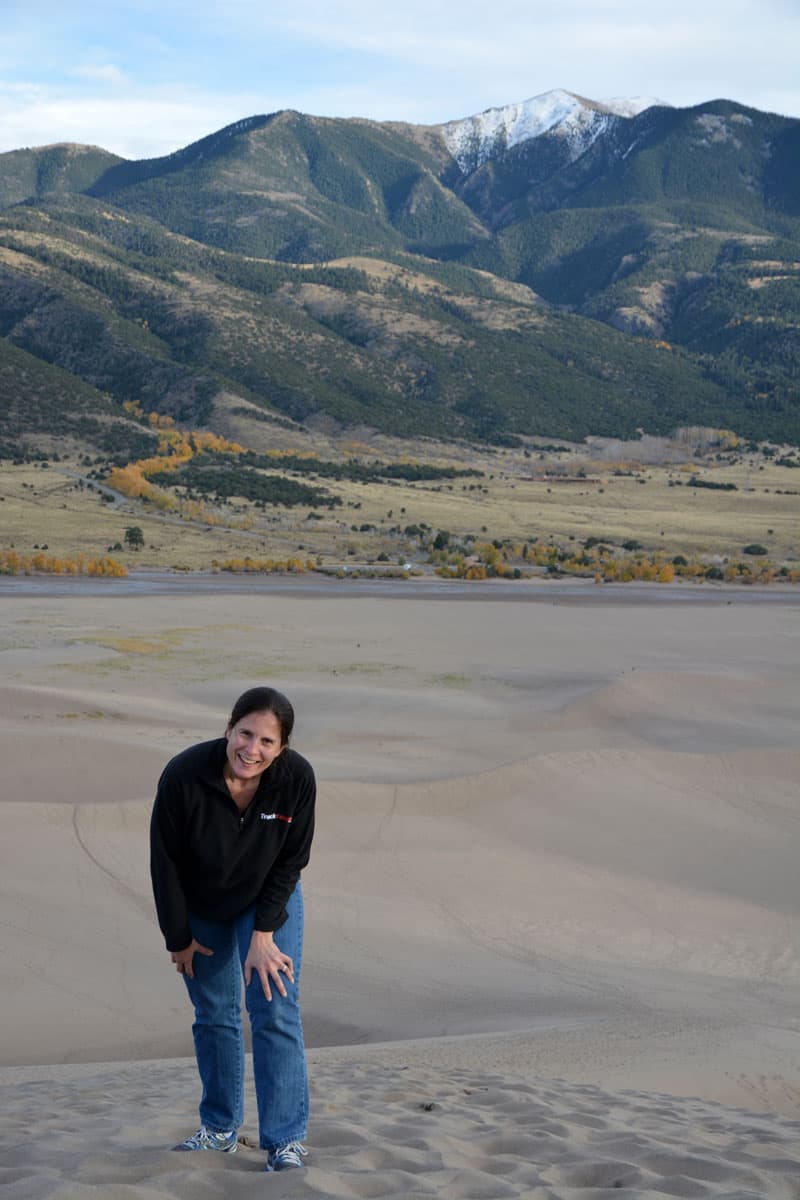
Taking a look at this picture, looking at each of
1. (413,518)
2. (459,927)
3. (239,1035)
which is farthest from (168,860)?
(413,518)

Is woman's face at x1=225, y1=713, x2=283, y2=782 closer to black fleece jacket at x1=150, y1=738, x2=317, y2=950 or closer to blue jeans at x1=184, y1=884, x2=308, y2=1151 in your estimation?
black fleece jacket at x1=150, y1=738, x2=317, y2=950

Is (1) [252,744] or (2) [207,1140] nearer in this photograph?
(1) [252,744]

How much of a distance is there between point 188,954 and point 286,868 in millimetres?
472

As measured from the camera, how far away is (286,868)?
14.4 feet

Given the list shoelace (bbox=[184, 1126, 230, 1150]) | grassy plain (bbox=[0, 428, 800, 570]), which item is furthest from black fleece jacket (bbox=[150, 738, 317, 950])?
grassy plain (bbox=[0, 428, 800, 570])

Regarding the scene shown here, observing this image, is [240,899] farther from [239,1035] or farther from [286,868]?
[239,1035]

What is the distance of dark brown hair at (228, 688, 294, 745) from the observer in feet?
14.2

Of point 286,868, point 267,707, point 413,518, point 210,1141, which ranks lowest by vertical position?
point 210,1141

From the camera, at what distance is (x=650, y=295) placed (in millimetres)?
162250

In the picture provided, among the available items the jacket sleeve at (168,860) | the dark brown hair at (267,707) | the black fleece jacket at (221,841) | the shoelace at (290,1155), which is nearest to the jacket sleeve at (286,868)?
the black fleece jacket at (221,841)

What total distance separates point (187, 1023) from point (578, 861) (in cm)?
496

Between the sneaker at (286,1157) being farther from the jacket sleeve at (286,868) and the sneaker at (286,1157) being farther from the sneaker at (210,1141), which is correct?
the jacket sleeve at (286,868)

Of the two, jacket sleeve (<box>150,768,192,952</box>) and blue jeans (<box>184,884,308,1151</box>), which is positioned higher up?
jacket sleeve (<box>150,768,192,952</box>)

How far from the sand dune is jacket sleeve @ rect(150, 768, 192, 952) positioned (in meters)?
0.80
